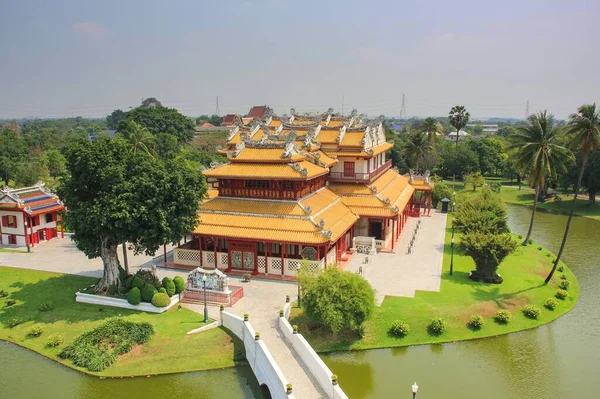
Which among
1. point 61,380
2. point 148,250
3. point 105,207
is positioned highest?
point 105,207

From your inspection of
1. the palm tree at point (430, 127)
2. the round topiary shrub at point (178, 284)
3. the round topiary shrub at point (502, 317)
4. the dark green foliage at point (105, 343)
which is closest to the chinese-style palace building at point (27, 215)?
the round topiary shrub at point (178, 284)

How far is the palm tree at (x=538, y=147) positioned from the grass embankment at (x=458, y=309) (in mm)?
7422

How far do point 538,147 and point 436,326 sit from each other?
1763 centimetres

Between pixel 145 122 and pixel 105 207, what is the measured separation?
81.4 meters

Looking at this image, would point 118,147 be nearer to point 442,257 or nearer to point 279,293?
point 279,293

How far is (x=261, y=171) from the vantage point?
33562 millimetres

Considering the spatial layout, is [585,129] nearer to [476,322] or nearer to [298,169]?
[476,322]

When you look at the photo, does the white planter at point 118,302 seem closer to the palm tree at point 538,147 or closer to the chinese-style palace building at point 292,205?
the chinese-style palace building at point 292,205

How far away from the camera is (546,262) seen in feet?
122

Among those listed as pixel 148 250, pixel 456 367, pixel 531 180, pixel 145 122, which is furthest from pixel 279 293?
pixel 145 122

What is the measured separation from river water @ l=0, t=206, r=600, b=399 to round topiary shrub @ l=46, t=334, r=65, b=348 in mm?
821

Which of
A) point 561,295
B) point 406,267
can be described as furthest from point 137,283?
point 561,295

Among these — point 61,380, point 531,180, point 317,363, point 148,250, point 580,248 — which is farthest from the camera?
point 580,248

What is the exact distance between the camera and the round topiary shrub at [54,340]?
24281 mm
